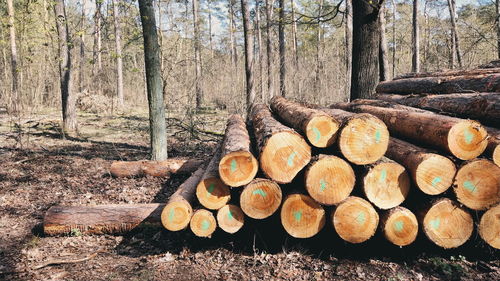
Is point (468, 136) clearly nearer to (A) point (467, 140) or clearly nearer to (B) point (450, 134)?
(A) point (467, 140)

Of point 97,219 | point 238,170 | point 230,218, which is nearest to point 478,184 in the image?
point 238,170

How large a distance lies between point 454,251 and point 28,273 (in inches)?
158

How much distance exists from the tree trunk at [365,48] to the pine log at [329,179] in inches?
205

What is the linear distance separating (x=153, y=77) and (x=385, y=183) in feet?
14.5

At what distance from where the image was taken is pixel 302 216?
126 inches

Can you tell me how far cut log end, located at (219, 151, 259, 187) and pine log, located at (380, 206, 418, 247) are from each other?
1303 mm

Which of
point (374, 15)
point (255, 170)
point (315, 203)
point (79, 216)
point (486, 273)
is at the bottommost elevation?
point (486, 273)

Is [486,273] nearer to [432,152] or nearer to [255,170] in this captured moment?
[432,152]

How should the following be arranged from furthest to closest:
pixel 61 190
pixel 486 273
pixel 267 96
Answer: pixel 267 96
pixel 61 190
pixel 486 273

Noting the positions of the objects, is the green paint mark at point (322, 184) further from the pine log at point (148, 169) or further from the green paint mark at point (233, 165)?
the pine log at point (148, 169)

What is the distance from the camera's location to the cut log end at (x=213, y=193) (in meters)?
3.25

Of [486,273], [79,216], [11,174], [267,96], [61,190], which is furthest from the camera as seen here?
[267,96]

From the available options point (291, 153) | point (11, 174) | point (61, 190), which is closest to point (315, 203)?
point (291, 153)

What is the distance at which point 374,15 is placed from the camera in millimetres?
7281
